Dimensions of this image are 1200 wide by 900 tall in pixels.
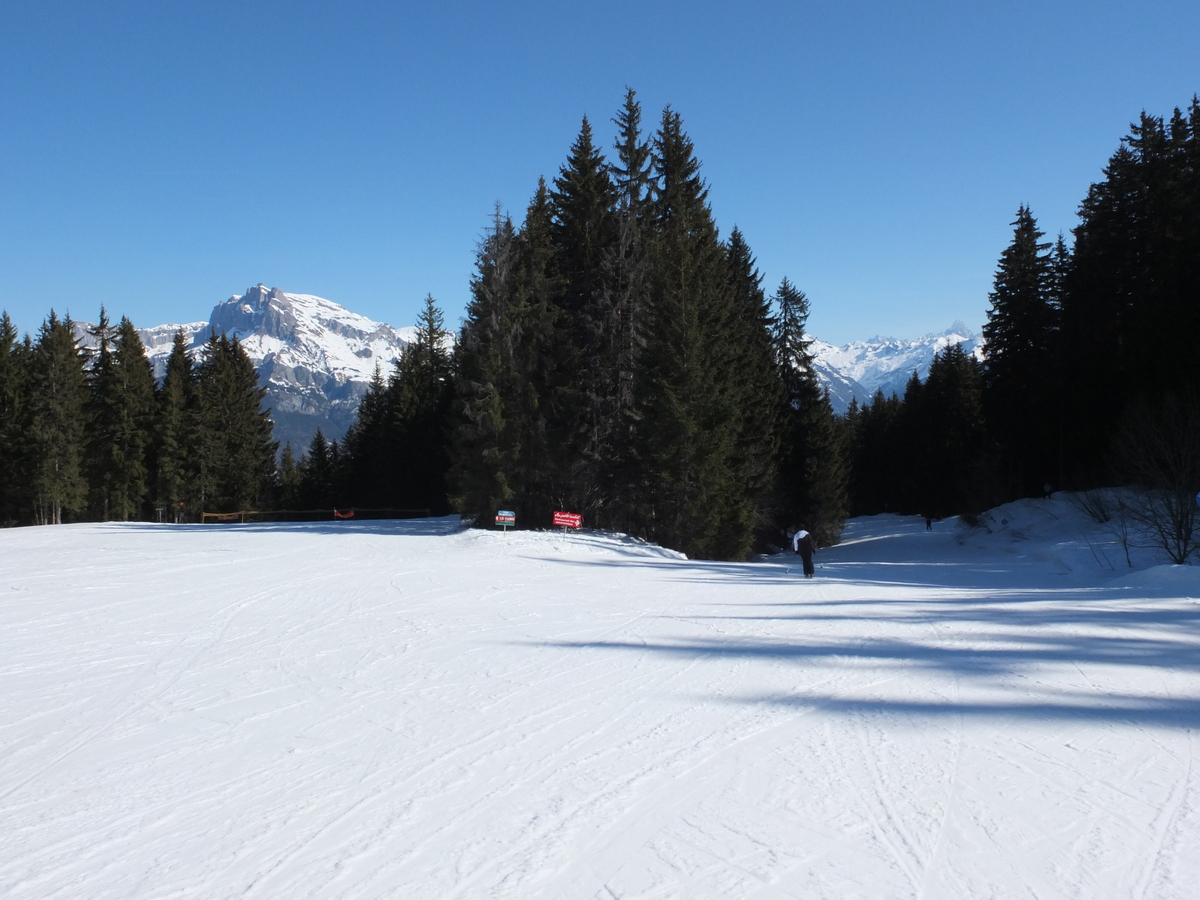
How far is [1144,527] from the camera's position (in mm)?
21531

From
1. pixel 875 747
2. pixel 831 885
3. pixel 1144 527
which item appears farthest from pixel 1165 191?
pixel 831 885

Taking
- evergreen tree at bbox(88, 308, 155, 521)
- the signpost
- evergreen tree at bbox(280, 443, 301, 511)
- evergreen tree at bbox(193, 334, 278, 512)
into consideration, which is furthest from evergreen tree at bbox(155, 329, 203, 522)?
the signpost

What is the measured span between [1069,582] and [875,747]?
1546cm

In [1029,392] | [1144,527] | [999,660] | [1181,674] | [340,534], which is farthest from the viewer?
[1029,392]

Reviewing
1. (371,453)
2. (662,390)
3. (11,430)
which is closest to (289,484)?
(371,453)

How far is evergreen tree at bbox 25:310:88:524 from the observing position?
43.4 meters

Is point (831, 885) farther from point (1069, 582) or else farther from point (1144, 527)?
point (1144, 527)

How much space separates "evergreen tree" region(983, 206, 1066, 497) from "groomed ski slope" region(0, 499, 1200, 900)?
97.5 ft

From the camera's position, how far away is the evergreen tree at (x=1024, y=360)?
3819cm

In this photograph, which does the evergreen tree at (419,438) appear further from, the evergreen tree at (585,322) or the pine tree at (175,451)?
the evergreen tree at (585,322)

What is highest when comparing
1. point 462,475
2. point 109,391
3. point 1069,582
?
point 109,391

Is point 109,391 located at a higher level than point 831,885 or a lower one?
higher

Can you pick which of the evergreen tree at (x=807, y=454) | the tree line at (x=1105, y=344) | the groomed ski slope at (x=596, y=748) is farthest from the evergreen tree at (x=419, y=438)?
the groomed ski slope at (x=596, y=748)

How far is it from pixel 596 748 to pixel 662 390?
862 inches
